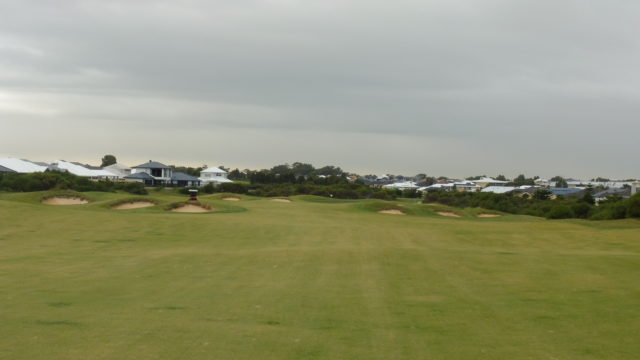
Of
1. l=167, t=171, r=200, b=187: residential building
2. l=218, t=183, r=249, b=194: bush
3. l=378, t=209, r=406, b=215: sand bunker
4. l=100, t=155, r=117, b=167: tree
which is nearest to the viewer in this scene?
l=378, t=209, r=406, b=215: sand bunker

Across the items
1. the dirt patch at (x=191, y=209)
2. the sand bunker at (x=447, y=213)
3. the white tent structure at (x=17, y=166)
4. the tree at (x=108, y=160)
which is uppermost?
the tree at (x=108, y=160)

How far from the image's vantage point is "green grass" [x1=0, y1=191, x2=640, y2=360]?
8.07 metres

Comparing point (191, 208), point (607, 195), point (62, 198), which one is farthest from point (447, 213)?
point (607, 195)

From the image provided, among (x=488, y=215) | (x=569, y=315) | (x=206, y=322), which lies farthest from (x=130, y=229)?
(x=488, y=215)

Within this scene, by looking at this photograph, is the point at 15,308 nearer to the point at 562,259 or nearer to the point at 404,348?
the point at 404,348

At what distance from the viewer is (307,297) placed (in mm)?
12164

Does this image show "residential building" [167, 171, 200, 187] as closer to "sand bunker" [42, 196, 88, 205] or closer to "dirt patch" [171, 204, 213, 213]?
"sand bunker" [42, 196, 88, 205]

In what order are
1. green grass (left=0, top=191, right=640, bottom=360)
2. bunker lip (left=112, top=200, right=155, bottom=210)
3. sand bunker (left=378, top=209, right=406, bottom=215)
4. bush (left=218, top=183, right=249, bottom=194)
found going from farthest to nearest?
bush (left=218, top=183, right=249, bottom=194) < sand bunker (left=378, top=209, right=406, bottom=215) < bunker lip (left=112, top=200, right=155, bottom=210) < green grass (left=0, top=191, right=640, bottom=360)

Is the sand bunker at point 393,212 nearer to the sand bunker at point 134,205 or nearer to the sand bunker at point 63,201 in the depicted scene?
the sand bunker at point 134,205

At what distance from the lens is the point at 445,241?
26.5m

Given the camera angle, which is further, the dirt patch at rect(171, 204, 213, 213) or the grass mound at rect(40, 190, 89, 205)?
the grass mound at rect(40, 190, 89, 205)

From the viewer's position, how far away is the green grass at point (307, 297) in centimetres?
807

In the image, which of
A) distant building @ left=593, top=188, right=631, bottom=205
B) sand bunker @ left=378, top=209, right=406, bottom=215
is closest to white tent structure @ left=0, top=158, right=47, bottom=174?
sand bunker @ left=378, top=209, right=406, bottom=215

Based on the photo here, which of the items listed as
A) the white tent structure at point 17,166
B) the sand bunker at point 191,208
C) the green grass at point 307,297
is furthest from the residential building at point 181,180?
the green grass at point 307,297
